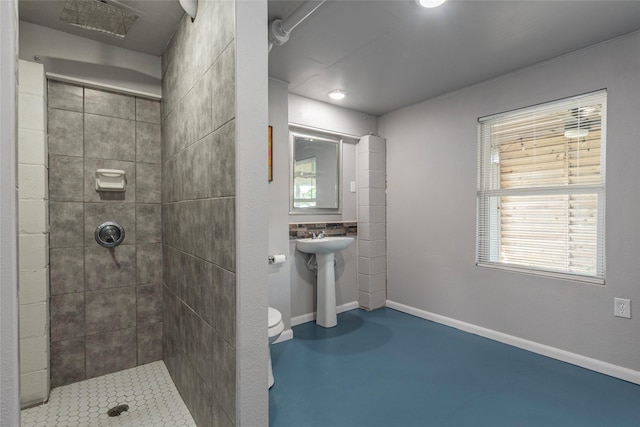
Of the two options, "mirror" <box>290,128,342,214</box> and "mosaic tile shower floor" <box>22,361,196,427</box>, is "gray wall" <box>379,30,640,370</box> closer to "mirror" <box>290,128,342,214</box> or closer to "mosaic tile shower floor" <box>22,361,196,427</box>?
"mirror" <box>290,128,342,214</box>

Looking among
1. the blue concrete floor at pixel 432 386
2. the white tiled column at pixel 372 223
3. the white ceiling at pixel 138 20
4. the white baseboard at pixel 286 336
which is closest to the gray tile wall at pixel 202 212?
the white ceiling at pixel 138 20

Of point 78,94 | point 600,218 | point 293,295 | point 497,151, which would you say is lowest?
point 293,295

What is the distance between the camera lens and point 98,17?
6.32 feet

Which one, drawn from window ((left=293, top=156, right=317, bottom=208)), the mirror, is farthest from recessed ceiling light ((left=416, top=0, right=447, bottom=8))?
window ((left=293, top=156, right=317, bottom=208))

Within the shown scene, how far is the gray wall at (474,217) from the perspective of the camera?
2.26m

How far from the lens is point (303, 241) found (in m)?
3.19

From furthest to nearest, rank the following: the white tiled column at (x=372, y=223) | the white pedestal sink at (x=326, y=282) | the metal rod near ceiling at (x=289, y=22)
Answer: the white tiled column at (x=372, y=223) < the white pedestal sink at (x=326, y=282) < the metal rod near ceiling at (x=289, y=22)

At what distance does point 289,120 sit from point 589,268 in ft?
9.42

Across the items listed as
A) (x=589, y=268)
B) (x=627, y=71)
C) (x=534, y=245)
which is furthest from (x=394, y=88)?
(x=589, y=268)

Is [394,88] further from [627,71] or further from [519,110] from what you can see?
[627,71]

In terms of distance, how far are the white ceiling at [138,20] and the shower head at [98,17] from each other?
1.3 inches

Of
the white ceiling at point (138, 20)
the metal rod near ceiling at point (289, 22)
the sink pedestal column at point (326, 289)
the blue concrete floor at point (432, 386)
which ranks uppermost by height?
the white ceiling at point (138, 20)

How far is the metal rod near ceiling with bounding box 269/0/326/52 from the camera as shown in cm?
177

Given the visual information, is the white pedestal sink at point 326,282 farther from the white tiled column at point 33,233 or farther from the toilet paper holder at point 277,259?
the white tiled column at point 33,233
